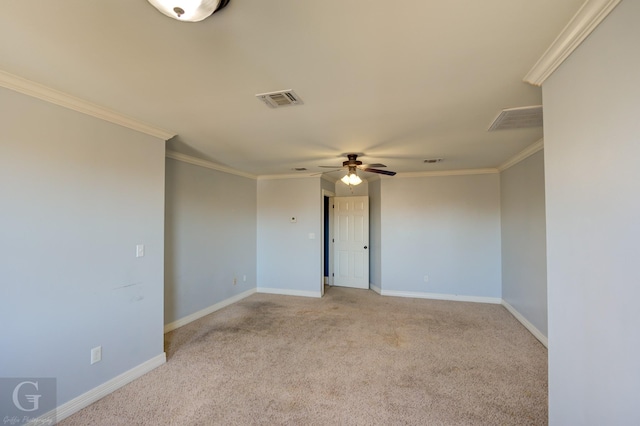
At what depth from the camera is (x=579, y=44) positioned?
1361 mm

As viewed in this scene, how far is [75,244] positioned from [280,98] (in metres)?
2.00

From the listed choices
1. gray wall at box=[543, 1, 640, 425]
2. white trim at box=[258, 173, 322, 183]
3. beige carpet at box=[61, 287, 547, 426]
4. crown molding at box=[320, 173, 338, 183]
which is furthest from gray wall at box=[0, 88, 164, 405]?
gray wall at box=[543, 1, 640, 425]

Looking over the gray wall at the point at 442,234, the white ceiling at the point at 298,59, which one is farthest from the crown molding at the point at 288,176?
the white ceiling at the point at 298,59

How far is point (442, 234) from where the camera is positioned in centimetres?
526

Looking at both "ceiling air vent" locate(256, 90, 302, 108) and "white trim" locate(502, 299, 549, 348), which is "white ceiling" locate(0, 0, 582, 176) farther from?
"white trim" locate(502, 299, 549, 348)

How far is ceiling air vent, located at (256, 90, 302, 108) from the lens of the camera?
80.7 inches

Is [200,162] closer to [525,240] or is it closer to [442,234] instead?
[442,234]

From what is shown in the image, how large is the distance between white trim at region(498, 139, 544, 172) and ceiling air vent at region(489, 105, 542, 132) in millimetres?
802

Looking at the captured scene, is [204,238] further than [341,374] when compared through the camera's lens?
Yes

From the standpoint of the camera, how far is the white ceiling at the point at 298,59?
128 cm

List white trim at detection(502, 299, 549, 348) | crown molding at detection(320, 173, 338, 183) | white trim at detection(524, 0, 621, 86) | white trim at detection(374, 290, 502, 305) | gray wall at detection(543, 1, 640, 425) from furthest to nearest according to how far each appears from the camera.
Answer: crown molding at detection(320, 173, 338, 183) → white trim at detection(374, 290, 502, 305) → white trim at detection(502, 299, 549, 348) → white trim at detection(524, 0, 621, 86) → gray wall at detection(543, 1, 640, 425)

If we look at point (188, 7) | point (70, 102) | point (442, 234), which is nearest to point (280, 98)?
point (188, 7)

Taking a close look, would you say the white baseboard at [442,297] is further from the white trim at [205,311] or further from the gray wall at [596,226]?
the gray wall at [596,226]

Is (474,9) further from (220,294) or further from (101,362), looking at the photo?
(220,294)
